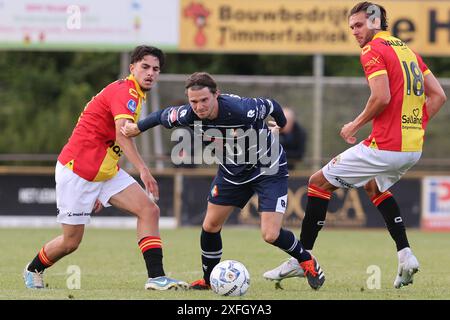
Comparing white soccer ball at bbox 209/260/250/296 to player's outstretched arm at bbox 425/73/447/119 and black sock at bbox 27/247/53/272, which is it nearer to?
black sock at bbox 27/247/53/272

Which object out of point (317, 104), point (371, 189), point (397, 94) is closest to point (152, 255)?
point (371, 189)

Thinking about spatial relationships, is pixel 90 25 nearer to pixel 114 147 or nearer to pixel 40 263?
pixel 114 147

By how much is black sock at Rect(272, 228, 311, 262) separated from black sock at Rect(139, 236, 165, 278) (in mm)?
915

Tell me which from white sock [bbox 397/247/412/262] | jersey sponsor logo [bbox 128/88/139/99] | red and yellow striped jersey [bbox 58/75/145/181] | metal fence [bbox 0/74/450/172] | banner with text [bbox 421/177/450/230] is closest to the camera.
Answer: jersey sponsor logo [bbox 128/88/139/99]

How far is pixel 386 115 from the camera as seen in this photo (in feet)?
25.7

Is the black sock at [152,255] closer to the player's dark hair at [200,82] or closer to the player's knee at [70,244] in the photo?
the player's knee at [70,244]

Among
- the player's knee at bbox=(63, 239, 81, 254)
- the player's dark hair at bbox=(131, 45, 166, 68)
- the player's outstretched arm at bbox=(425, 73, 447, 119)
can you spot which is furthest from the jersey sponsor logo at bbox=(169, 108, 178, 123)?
the player's outstretched arm at bbox=(425, 73, 447, 119)

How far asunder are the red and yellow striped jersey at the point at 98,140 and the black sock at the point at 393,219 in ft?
7.21

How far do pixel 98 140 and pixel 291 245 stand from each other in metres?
1.77

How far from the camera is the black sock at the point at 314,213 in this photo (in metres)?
8.30

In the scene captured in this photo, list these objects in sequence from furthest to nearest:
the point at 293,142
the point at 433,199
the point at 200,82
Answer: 1. the point at 293,142
2. the point at 433,199
3. the point at 200,82

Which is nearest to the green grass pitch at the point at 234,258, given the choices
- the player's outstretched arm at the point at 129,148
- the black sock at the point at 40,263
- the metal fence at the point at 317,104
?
the black sock at the point at 40,263

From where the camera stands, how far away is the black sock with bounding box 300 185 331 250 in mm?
8305
